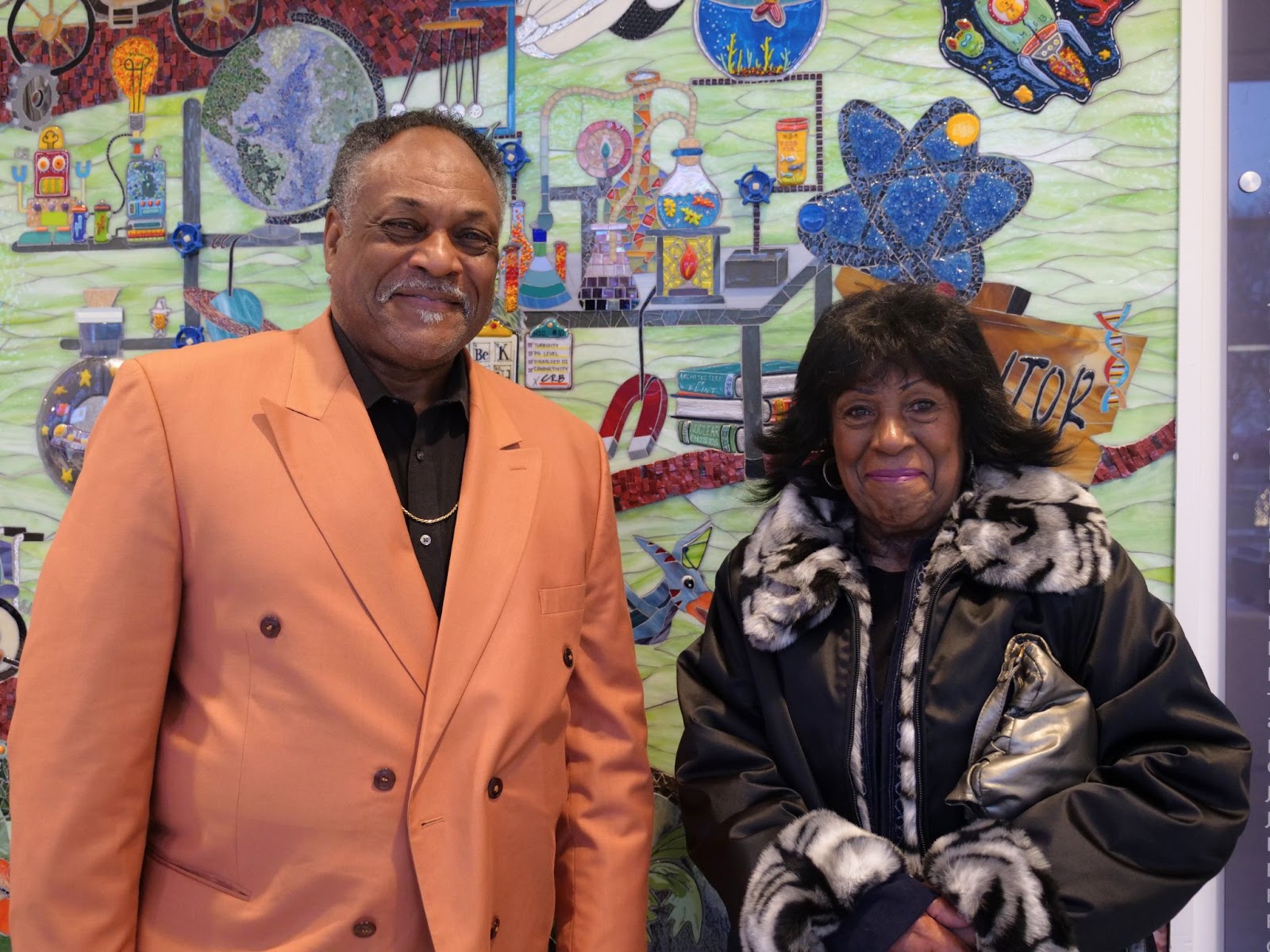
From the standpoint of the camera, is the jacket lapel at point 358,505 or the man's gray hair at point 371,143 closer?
the jacket lapel at point 358,505

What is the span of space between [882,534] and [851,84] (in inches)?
40.2

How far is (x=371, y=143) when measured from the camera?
5.18 feet

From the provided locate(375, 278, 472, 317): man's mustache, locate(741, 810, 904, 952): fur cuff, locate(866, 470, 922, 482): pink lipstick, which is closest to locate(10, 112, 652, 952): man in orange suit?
locate(375, 278, 472, 317): man's mustache

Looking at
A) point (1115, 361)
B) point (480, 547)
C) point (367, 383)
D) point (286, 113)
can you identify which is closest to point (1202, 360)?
point (1115, 361)

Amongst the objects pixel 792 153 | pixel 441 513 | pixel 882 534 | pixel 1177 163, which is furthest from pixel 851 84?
pixel 441 513

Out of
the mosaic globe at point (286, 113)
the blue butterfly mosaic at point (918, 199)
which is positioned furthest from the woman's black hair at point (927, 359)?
the mosaic globe at point (286, 113)

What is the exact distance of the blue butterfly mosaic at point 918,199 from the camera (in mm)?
2111

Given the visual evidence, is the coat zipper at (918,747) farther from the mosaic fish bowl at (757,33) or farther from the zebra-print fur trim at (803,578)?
the mosaic fish bowl at (757,33)

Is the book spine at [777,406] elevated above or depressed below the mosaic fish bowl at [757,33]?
below

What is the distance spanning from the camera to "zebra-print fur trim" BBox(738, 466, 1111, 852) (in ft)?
5.07

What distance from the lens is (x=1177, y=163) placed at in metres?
2.04

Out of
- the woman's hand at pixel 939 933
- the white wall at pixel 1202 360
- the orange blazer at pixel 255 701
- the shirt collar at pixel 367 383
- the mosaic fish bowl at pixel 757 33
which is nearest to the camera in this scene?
the orange blazer at pixel 255 701

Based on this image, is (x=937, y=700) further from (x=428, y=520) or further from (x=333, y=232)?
(x=333, y=232)

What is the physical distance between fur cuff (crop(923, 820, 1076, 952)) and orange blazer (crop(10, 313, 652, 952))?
65cm
